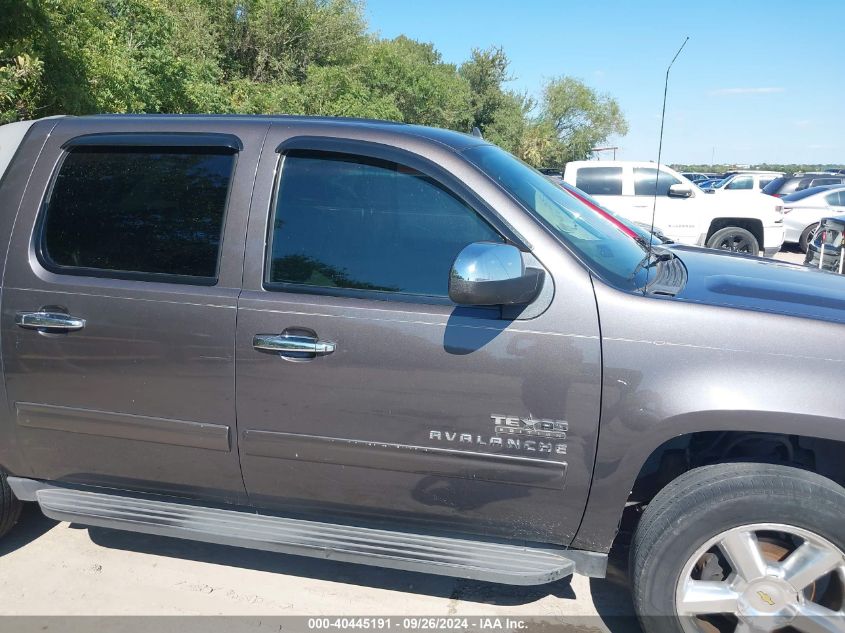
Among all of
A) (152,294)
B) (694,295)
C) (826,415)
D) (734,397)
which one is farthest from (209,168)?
(826,415)

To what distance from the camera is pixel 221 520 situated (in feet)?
9.18

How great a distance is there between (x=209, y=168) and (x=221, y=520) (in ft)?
4.64

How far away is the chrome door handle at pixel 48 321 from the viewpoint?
9.14ft

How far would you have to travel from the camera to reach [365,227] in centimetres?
271

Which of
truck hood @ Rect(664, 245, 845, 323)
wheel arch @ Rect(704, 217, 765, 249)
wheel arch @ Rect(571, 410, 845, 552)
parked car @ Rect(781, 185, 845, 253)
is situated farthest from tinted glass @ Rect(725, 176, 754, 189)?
wheel arch @ Rect(571, 410, 845, 552)

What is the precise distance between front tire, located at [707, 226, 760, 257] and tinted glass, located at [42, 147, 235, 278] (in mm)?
10373

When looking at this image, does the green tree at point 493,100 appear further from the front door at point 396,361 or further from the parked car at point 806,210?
the front door at point 396,361

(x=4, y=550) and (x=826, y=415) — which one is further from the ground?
(x=826, y=415)

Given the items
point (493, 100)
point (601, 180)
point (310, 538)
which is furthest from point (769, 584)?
point (493, 100)

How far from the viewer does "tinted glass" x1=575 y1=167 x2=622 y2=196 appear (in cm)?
1265

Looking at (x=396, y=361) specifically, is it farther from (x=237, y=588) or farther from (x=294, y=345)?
(x=237, y=588)

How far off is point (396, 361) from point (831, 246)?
24.9 ft

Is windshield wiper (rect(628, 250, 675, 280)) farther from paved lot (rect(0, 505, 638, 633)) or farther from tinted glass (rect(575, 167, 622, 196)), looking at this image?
tinted glass (rect(575, 167, 622, 196))

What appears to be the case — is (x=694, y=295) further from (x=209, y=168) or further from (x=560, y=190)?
(x=209, y=168)
